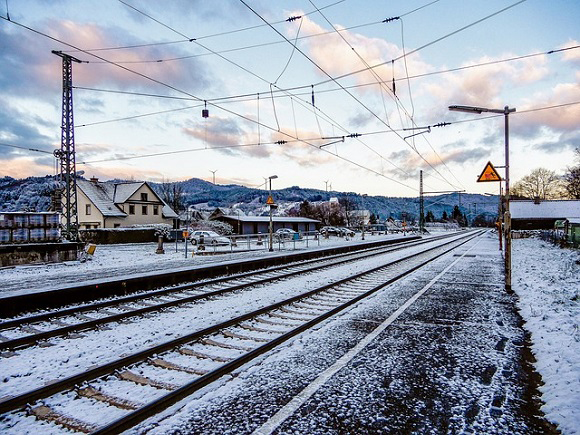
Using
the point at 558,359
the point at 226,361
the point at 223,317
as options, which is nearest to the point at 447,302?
the point at 558,359

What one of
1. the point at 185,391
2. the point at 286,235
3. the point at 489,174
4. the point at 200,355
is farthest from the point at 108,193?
the point at 185,391

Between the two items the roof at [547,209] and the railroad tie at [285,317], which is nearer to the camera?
the railroad tie at [285,317]

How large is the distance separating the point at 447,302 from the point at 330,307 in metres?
3.26

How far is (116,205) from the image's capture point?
55.2 meters

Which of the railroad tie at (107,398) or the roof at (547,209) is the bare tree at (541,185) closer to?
the roof at (547,209)

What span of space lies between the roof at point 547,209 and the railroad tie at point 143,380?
84641mm

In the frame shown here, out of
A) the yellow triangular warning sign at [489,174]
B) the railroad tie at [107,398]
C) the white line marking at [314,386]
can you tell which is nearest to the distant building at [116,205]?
the yellow triangular warning sign at [489,174]

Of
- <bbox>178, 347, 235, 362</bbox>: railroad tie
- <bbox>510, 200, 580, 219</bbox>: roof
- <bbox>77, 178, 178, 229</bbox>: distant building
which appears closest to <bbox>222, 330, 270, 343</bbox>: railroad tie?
<bbox>178, 347, 235, 362</bbox>: railroad tie

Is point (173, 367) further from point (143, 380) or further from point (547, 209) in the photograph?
point (547, 209)

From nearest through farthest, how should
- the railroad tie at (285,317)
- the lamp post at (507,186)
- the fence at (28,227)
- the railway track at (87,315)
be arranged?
the railway track at (87,315) → the railroad tie at (285,317) → the lamp post at (507,186) → the fence at (28,227)

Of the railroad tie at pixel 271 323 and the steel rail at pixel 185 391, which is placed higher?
the steel rail at pixel 185 391

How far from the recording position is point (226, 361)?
5570 mm

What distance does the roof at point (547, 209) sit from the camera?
77.0m

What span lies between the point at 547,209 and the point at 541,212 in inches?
52.5
